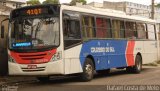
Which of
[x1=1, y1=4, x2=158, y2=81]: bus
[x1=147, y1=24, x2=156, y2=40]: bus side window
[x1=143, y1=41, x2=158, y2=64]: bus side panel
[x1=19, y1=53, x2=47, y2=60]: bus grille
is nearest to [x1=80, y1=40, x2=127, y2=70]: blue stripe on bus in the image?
[x1=1, y1=4, x2=158, y2=81]: bus

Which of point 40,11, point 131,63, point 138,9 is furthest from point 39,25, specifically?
point 138,9

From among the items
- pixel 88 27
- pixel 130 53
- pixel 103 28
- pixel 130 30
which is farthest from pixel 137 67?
pixel 88 27

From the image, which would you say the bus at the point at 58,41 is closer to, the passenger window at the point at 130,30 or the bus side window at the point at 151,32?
the passenger window at the point at 130,30

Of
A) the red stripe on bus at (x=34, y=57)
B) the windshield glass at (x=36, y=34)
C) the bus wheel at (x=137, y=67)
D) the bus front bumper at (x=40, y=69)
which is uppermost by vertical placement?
the windshield glass at (x=36, y=34)

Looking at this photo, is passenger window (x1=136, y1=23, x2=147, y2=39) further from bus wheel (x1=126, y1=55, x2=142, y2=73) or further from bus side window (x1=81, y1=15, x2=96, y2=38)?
bus side window (x1=81, y1=15, x2=96, y2=38)

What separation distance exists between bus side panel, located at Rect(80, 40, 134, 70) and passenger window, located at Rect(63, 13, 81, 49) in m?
0.65

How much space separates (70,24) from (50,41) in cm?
126

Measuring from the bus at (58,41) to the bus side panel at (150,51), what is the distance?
475 centimetres

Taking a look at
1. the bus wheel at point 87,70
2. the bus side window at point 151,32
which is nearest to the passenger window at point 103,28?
the bus wheel at point 87,70

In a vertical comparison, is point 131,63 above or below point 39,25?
below

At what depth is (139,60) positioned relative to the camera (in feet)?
79.5

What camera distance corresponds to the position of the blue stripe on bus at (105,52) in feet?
61.3

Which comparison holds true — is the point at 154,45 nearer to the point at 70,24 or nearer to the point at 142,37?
the point at 142,37

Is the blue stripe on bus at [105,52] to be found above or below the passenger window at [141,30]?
below
